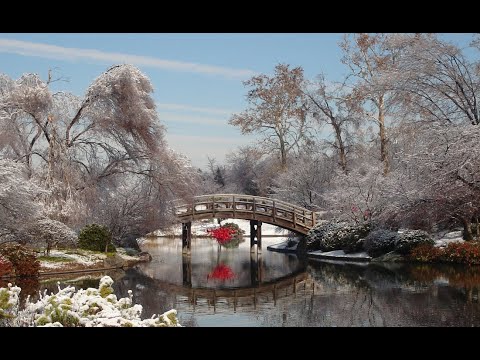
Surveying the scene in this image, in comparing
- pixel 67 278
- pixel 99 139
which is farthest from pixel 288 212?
pixel 67 278

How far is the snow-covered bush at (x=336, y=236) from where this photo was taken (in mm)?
23594

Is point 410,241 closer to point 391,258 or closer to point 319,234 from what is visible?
point 391,258

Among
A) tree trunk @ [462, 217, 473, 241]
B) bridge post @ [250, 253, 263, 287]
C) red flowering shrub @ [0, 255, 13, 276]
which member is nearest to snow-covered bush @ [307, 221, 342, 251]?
bridge post @ [250, 253, 263, 287]

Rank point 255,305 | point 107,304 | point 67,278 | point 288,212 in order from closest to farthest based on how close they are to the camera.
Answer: point 107,304 → point 255,305 → point 67,278 → point 288,212

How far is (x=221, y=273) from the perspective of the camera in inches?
802

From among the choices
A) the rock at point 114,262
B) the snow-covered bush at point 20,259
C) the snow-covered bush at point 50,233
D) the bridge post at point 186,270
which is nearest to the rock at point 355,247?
the bridge post at point 186,270

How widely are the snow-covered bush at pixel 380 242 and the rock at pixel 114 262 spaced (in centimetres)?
907

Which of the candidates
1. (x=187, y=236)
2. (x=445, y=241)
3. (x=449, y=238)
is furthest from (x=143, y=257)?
(x=449, y=238)

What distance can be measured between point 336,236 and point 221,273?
6452mm

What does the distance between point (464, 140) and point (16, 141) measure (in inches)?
629
